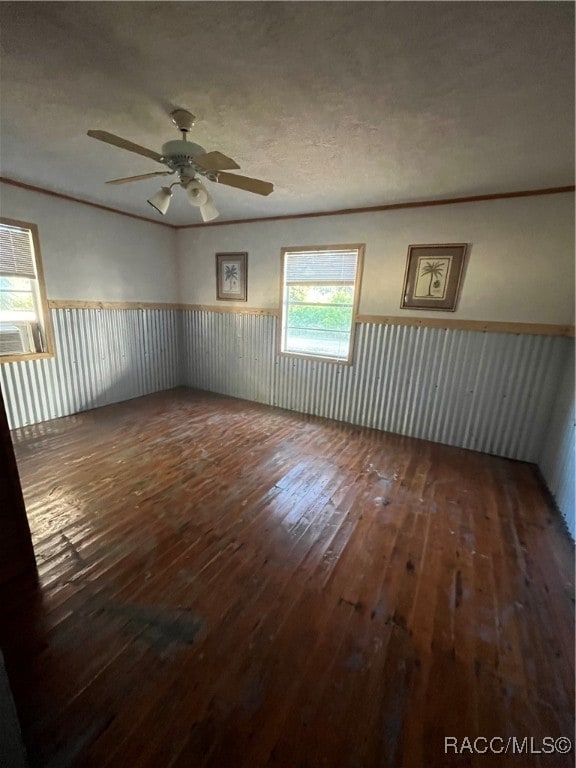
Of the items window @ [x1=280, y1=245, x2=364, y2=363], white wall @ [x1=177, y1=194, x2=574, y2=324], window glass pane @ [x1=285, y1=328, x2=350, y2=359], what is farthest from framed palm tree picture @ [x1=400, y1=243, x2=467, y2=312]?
window glass pane @ [x1=285, y1=328, x2=350, y2=359]

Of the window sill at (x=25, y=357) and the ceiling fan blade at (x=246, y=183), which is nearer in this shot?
the ceiling fan blade at (x=246, y=183)

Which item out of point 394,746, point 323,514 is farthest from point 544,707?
point 323,514

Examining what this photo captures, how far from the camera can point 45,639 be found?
1396 millimetres

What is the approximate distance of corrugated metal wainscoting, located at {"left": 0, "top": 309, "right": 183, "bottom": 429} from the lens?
364 centimetres

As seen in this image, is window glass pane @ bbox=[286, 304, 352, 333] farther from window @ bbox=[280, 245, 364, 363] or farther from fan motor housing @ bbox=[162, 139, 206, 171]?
fan motor housing @ bbox=[162, 139, 206, 171]

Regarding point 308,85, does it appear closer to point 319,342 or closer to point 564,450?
point 319,342

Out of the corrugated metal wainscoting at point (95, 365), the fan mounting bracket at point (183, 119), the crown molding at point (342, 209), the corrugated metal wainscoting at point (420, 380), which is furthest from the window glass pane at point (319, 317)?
the fan mounting bracket at point (183, 119)

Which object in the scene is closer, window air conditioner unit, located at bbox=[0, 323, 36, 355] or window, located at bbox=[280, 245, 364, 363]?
window air conditioner unit, located at bbox=[0, 323, 36, 355]

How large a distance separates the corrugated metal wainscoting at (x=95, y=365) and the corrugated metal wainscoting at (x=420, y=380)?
914 millimetres

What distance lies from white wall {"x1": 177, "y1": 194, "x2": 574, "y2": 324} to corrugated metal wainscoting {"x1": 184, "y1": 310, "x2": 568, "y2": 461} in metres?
0.29

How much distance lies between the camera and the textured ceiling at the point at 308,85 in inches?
48.6

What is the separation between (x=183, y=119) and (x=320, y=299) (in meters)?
2.60

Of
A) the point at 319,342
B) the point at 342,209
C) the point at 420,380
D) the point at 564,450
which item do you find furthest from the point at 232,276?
the point at 564,450

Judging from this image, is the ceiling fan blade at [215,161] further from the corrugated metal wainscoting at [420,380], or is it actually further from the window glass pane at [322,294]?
the corrugated metal wainscoting at [420,380]
